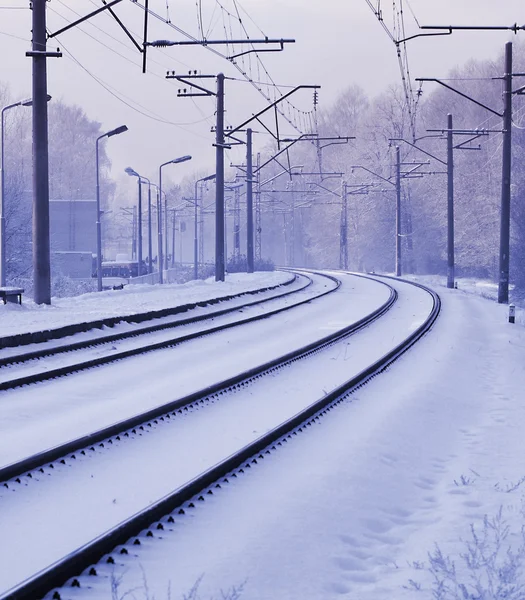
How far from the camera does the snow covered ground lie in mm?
5059

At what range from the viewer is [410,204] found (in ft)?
240

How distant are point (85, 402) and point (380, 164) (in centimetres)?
6866

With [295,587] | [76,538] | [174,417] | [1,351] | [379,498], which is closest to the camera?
[295,587]

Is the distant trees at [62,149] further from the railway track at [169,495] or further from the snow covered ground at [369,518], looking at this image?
the snow covered ground at [369,518]

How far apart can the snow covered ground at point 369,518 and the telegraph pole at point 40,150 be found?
1137cm

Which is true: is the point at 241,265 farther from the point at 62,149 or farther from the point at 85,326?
the point at 62,149

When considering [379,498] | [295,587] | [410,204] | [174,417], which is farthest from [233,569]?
[410,204]

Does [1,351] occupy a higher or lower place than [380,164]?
lower

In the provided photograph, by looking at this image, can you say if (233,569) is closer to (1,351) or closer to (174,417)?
(174,417)

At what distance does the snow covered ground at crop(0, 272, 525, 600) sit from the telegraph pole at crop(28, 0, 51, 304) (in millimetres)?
11369

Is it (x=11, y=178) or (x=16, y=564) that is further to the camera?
(x=11, y=178)

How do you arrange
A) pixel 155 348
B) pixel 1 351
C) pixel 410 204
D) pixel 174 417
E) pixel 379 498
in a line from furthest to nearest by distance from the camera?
1. pixel 410 204
2. pixel 155 348
3. pixel 1 351
4. pixel 174 417
5. pixel 379 498

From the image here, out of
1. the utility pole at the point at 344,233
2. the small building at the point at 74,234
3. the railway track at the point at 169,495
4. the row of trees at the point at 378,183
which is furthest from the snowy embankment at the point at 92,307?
the small building at the point at 74,234

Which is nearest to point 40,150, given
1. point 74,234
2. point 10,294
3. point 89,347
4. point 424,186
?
point 10,294
